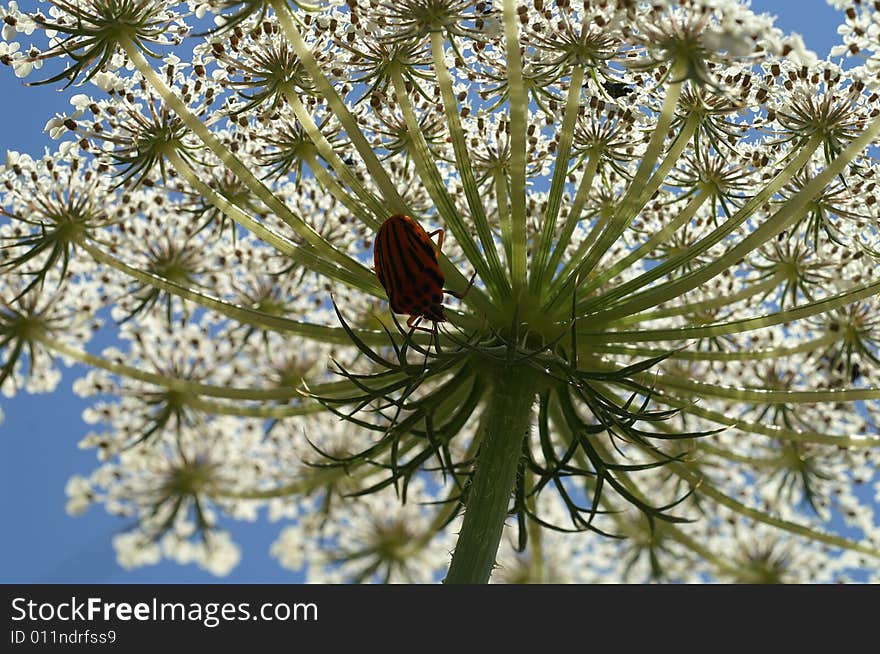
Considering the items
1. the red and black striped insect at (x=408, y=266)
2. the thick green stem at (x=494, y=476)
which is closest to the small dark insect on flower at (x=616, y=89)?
the red and black striped insect at (x=408, y=266)

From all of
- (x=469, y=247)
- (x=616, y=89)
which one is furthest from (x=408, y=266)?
(x=616, y=89)

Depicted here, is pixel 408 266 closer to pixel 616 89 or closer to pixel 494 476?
pixel 494 476

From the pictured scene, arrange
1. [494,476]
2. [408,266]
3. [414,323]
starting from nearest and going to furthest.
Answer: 1. [408,266]
2. [494,476]
3. [414,323]

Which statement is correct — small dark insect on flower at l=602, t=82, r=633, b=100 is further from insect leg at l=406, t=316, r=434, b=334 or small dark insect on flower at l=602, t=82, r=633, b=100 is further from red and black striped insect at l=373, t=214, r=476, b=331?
insect leg at l=406, t=316, r=434, b=334

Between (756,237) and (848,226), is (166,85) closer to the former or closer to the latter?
(756,237)

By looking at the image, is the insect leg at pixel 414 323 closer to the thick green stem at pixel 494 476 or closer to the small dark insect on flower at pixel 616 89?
the thick green stem at pixel 494 476

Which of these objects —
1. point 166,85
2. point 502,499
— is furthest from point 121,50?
point 502,499

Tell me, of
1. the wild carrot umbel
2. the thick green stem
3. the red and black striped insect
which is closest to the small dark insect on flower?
the wild carrot umbel
